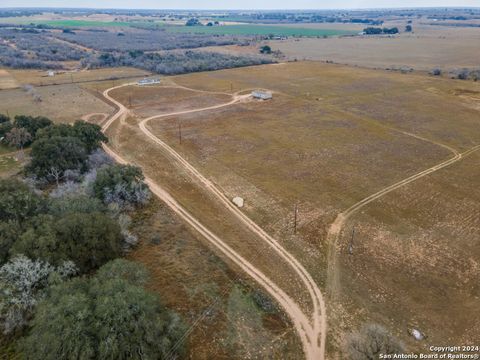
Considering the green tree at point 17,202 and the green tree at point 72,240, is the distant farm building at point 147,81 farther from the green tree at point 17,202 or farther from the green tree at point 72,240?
the green tree at point 72,240

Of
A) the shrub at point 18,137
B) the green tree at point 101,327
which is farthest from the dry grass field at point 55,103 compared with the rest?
the green tree at point 101,327

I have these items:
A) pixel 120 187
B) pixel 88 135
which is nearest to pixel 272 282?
pixel 120 187

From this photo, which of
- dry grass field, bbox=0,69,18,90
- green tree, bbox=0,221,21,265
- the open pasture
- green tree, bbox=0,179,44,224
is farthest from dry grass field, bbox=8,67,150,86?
green tree, bbox=0,221,21,265

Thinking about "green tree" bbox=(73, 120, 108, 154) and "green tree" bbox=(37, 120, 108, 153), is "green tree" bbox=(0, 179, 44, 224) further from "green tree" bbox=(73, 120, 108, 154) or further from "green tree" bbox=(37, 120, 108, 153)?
"green tree" bbox=(73, 120, 108, 154)

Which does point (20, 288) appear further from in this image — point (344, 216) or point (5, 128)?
point (5, 128)

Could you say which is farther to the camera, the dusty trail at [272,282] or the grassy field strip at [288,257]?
the grassy field strip at [288,257]

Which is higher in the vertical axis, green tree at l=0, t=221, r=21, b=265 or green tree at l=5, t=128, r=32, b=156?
green tree at l=0, t=221, r=21, b=265
